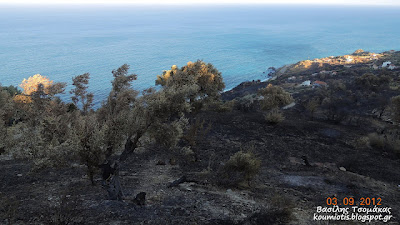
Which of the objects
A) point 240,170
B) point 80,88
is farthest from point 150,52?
point 240,170

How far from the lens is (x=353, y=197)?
37.2 ft

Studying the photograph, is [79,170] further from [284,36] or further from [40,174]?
[284,36]

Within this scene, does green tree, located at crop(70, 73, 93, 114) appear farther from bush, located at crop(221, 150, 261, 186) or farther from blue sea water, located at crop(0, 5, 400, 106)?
blue sea water, located at crop(0, 5, 400, 106)

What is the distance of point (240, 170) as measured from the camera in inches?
486

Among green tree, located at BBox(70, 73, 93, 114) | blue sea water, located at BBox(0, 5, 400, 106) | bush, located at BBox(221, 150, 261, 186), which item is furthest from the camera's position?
blue sea water, located at BBox(0, 5, 400, 106)

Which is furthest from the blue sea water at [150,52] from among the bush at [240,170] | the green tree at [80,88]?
the bush at [240,170]

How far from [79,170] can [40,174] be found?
166 centimetres

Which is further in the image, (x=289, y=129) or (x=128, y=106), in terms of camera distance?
(x=289, y=129)

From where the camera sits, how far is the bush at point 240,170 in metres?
12.1

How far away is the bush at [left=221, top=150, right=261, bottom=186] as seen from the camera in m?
12.1

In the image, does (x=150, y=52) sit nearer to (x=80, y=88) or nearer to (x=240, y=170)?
(x=80, y=88)

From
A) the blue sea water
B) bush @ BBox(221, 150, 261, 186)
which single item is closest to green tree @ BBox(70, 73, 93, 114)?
bush @ BBox(221, 150, 261, 186)

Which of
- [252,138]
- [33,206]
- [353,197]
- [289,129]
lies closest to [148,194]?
[33,206]

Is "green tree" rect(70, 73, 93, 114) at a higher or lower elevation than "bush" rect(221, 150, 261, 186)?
higher
